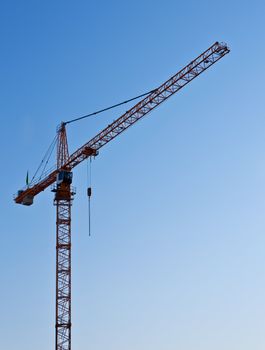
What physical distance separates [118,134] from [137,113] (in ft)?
11.7

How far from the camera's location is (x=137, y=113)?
89000 mm

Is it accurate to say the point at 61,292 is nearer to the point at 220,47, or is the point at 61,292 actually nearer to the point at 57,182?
the point at 57,182

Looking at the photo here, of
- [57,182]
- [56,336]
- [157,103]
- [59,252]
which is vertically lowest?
[56,336]

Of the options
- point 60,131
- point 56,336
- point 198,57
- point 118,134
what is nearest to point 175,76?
point 198,57

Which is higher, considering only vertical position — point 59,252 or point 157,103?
point 157,103

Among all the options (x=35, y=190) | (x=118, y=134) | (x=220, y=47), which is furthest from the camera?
(x=35, y=190)

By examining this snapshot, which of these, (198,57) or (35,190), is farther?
(35,190)

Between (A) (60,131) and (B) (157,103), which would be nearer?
(B) (157,103)

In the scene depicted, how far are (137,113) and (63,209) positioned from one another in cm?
1541

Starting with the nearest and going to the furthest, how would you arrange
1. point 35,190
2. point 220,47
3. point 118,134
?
point 220,47 < point 118,134 < point 35,190

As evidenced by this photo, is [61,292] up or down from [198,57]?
down

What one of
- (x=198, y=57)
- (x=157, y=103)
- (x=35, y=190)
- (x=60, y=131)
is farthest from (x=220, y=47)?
(x=35, y=190)

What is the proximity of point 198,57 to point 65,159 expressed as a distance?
69.9ft

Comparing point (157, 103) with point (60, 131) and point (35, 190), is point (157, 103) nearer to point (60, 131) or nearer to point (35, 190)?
point (60, 131)
